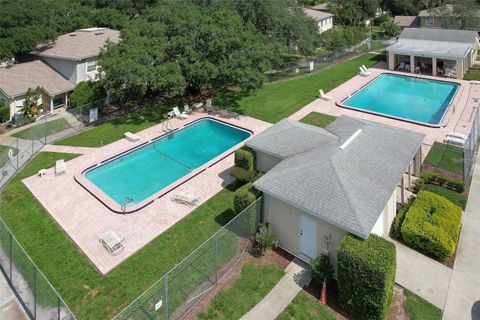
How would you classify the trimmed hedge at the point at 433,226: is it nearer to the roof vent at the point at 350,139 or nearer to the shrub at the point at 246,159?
the roof vent at the point at 350,139

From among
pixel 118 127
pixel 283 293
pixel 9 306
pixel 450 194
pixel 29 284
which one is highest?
pixel 118 127

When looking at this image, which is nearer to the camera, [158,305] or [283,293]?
[158,305]

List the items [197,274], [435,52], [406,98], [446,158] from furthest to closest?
[435,52] < [406,98] < [446,158] < [197,274]

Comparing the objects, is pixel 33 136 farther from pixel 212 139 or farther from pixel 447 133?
pixel 447 133

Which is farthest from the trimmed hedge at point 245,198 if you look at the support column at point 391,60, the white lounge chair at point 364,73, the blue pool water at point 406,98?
the support column at point 391,60

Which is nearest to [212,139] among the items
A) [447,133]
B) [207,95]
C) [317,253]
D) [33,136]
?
[207,95]

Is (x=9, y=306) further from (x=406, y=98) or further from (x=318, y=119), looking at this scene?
(x=406, y=98)

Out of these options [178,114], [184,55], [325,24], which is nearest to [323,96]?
[184,55]
